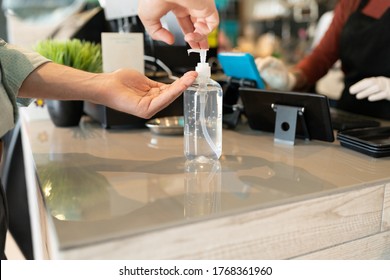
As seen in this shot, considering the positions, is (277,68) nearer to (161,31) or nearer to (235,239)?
(161,31)

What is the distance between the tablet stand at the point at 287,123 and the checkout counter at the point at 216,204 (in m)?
0.04

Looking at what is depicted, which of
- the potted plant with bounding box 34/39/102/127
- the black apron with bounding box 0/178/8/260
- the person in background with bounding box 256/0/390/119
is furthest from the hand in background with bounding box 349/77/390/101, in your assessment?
the black apron with bounding box 0/178/8/260

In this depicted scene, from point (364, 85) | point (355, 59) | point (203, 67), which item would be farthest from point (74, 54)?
point (355, 59)

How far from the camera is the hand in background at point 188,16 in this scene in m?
0.68

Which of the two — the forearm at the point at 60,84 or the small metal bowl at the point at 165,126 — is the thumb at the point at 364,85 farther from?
the forearm at the point at 60,84

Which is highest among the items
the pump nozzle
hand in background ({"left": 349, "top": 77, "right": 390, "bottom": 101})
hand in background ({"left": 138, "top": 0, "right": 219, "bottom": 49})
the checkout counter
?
hand in background ({"left": 138, "top": 0, "right": 219, "bottom": 49})

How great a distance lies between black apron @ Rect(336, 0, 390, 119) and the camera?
1149mm

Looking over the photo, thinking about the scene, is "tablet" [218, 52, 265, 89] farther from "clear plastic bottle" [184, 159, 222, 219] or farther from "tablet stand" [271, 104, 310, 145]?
"clear plastic bottle" [184, 159, 222, 219]

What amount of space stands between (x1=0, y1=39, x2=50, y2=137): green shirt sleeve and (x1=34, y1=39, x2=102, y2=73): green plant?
0.27 meters

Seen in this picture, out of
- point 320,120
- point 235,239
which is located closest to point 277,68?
→ point 320,120

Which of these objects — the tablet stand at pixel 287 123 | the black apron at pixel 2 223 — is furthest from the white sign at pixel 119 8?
the black apron at pixel 2 223

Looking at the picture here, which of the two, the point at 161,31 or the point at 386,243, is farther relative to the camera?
the point at 161,31

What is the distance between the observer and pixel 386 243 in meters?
0.66

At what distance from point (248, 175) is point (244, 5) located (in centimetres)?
438
